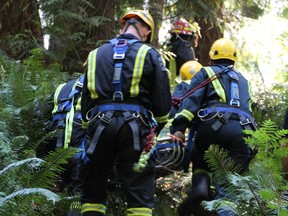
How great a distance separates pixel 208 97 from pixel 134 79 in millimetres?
1721

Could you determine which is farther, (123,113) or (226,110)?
(226,110)

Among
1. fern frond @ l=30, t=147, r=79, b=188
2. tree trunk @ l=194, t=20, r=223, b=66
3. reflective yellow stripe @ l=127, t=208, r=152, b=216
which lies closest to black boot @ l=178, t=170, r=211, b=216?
reflective yellow stripe @ l=127, t=208, r=152, b=216

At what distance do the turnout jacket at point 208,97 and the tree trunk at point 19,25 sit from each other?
164 inches

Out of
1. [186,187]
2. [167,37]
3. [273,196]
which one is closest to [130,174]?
[273,196]

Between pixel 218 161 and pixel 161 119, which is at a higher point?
pixel 161 119

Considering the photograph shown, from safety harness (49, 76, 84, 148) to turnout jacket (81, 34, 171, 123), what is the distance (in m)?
0.90

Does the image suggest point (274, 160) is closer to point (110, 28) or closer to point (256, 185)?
point (256, 185)

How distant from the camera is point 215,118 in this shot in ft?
19.8

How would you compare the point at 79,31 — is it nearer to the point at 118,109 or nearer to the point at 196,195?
the point at 196,195

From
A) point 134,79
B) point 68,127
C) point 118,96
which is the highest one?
point 134,79

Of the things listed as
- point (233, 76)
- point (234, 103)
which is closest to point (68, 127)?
point (234, 103)

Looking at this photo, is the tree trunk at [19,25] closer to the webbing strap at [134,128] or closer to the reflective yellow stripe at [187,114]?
the reflective yellow stripe at [187,114]

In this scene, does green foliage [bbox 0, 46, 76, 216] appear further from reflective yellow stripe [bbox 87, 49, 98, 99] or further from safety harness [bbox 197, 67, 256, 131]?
safety harness [bbox 197, 67, 256, 131]

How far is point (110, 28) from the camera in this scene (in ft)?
32.5
